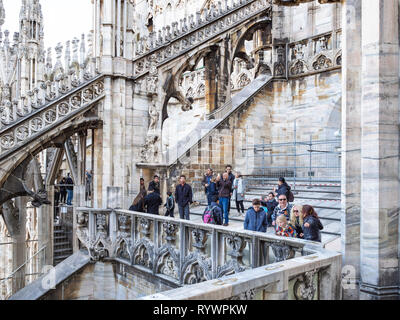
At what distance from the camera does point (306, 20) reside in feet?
51.2

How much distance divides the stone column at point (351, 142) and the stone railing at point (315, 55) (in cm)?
1018

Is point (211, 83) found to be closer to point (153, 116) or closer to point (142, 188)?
point (153, 116)

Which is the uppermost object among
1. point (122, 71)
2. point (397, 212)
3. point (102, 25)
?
point (102, 25)

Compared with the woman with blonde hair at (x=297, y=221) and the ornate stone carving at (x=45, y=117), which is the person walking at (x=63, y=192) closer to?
the ornate stone carving at (x=45, y=117)

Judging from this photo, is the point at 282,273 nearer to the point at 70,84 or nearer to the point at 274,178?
the point at 70,84

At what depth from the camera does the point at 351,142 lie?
4098 millimetres

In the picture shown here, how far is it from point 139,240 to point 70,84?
4.03m

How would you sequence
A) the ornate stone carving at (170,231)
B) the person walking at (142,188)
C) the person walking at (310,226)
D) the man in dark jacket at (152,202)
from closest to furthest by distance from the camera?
the person walking at (310,226), the ornate stone carving at (170,231), the man in dark jacket at (152,202), the person walking at (142,188)

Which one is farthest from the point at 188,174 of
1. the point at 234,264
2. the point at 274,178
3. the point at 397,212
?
the point at 397,212

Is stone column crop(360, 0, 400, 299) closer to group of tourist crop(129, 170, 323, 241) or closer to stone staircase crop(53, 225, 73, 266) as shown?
group of tourist crop(129, 170, 323, 241)

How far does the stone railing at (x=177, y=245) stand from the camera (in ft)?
16.4

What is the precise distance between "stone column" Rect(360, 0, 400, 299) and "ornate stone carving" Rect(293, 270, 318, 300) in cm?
60

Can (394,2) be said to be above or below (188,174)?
above

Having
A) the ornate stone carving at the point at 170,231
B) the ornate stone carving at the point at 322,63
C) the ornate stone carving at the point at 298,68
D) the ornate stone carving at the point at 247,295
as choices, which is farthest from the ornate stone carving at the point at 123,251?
the ornate stone carving at the point at 322,63
